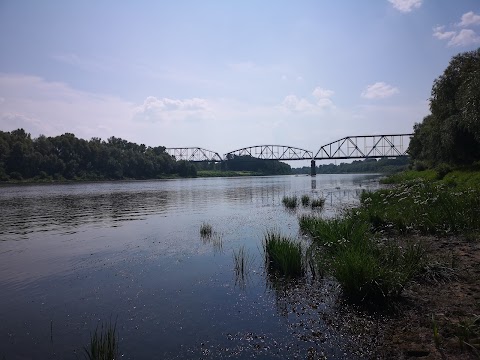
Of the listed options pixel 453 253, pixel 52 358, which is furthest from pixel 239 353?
pixel 453 253

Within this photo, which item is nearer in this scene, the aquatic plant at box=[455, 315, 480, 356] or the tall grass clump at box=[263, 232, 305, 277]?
the aquatic plant at box=[455, 315, 480, 356]

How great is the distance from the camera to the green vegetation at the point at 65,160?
12350 centimetres

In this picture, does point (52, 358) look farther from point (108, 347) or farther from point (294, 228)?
point (294, 228)

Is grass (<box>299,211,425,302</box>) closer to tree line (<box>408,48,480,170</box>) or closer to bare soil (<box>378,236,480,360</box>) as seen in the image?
bare soil (<box>378,236,480,360</box>)

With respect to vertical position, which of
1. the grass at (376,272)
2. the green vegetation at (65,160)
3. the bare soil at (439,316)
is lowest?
the bare soil at (439,316)

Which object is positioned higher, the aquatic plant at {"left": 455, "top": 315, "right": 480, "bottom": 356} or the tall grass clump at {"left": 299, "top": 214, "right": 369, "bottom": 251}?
the tall grass clump at {"left": 299, "top": 214, "right": 369, "bottom": 251}

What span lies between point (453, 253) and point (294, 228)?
11.2 metres

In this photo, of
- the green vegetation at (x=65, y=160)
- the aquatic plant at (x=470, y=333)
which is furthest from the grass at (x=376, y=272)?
the green vegetation at (x=65, y=160)

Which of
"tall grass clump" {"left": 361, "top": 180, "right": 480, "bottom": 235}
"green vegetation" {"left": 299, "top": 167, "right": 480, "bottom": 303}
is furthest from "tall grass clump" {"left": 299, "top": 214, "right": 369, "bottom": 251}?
"tall grass clump" {"left": 361, "top": 180, "right": 480, "bottom": 235}

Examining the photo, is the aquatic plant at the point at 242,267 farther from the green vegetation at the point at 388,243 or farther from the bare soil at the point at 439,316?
the bare soil at the point at 439,316

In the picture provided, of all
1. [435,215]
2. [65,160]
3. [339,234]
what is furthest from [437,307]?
[65,160]

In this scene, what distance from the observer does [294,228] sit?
906 inches

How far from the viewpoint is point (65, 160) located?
5669 inches

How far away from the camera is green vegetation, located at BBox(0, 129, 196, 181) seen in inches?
4862
